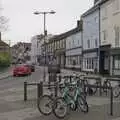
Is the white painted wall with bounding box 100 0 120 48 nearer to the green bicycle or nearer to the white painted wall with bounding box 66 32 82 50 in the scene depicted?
the white painted wall with bounding box 66 32 82 50

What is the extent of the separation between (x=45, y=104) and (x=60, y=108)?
58 cm

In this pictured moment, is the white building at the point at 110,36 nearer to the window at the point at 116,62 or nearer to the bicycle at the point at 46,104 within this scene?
the window at the point at 116,62

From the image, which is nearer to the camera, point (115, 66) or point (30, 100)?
point (30, 100)

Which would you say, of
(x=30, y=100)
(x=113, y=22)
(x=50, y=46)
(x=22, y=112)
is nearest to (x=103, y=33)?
(x=113, y=22)

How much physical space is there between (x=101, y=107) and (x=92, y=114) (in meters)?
1.64

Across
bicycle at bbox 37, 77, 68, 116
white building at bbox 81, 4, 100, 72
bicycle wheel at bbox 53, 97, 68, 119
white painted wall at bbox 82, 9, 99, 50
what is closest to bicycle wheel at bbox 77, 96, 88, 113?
bicycle wheel at bbox 53, 97, 68, 119

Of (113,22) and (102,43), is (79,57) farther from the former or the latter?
(113,22)

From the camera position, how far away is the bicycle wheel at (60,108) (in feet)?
36.5

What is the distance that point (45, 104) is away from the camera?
11.5 meters

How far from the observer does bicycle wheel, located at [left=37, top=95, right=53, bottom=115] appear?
37.7 ft

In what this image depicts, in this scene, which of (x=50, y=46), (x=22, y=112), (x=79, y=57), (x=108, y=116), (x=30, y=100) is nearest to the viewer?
(x=108, y=116)

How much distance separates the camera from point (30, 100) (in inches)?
617

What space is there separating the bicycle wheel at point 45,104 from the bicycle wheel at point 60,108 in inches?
12.6

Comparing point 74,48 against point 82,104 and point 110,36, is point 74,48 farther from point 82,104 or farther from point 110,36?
point 82,104
